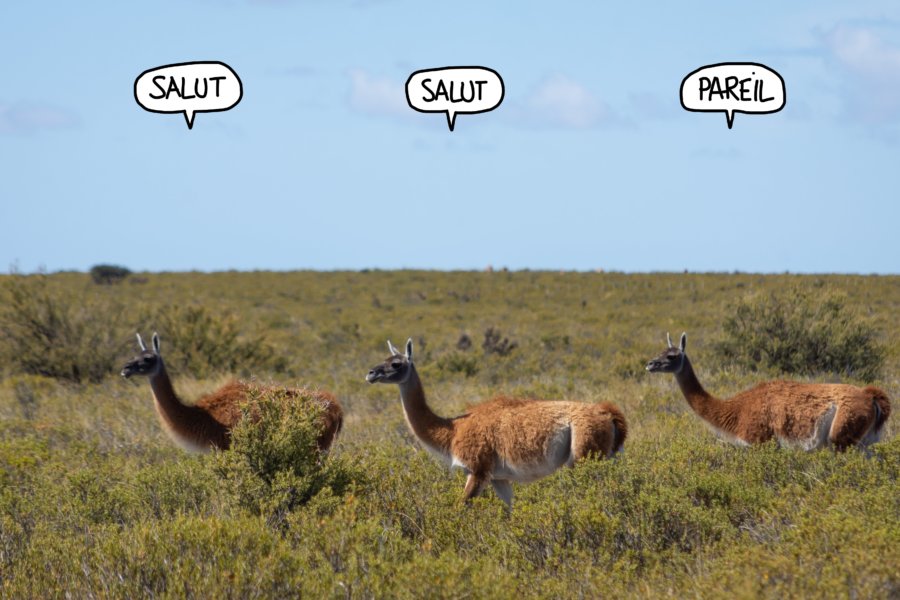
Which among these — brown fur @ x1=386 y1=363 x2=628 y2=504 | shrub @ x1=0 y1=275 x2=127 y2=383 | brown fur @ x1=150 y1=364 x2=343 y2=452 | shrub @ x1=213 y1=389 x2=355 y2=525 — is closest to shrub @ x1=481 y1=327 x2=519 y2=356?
shrub @ x1=0 y1=275 x2=127 y2=383

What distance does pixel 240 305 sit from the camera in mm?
42094

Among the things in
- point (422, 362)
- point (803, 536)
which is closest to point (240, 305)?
point (422, 362)

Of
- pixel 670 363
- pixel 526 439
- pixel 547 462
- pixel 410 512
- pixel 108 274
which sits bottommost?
pixel 410 512

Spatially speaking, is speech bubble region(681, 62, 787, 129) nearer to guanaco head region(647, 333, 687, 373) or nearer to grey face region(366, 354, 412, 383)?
guanaco head region(647, 333, 687, 373)

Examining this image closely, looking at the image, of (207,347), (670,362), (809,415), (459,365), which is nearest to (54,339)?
(207,347)

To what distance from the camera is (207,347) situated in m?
20.5

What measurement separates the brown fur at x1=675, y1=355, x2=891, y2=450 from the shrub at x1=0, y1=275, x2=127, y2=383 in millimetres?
13717

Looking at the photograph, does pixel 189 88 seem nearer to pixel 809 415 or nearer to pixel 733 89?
pixel 733 89

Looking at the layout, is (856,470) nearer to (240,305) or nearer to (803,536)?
(803,536)

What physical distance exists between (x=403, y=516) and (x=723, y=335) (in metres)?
12.4

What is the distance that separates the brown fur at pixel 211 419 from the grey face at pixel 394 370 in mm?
609

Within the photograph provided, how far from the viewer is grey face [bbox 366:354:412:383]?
8.70 m

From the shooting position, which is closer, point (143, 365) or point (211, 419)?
point (211, 419)

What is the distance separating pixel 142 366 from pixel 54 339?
35.9 ft
